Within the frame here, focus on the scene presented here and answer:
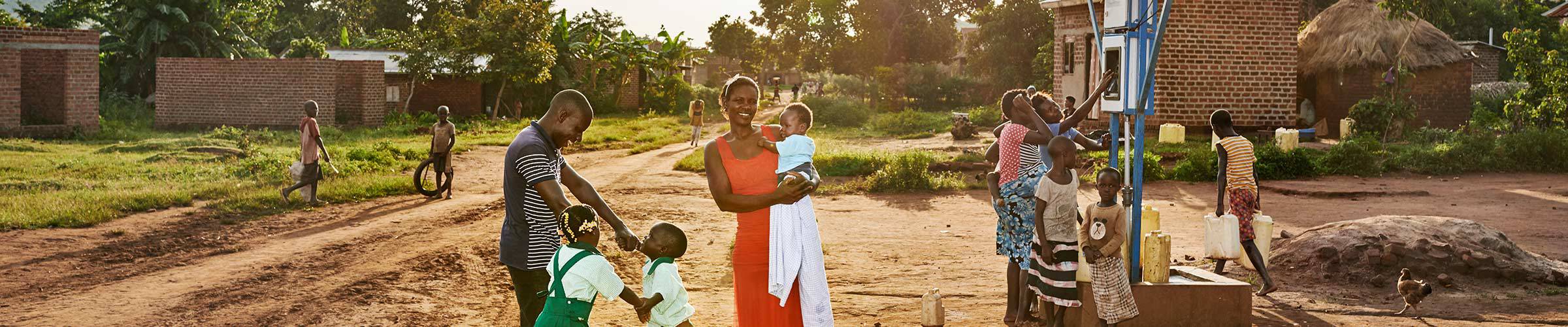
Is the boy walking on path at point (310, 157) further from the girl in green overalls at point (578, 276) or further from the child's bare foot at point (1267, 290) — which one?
the child's bare foot at point (1267, 290)

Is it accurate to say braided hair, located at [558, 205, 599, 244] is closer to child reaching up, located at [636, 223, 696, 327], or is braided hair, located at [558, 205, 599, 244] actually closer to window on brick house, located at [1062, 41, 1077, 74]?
child reaching up, located at [636, 223, 696, 327]

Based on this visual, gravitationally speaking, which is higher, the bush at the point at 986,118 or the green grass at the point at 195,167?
the bush at the point at 986,118

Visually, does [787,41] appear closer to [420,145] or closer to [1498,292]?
[420,145]

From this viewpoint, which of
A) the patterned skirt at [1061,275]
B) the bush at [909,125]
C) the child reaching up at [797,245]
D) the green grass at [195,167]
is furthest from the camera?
the bush at [909,125]

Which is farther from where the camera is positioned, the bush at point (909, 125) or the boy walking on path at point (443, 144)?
the bush at point (909, 125)

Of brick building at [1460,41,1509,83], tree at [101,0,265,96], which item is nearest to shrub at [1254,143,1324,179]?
brick building at [1460,41,1509,83]

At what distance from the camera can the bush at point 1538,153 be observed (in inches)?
602

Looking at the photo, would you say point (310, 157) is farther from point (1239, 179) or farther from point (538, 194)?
point (1239, 179)

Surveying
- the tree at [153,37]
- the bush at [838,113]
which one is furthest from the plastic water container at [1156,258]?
the tree at [153,37]

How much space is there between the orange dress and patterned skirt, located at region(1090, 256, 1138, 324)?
2.05m

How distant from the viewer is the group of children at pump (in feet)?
18.1

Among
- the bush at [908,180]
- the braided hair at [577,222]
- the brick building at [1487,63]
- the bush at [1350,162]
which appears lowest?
the bush at [908,180]

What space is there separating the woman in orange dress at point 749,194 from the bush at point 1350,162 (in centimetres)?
1277

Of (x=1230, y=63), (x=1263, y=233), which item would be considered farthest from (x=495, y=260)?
(x=1230, y=63)
